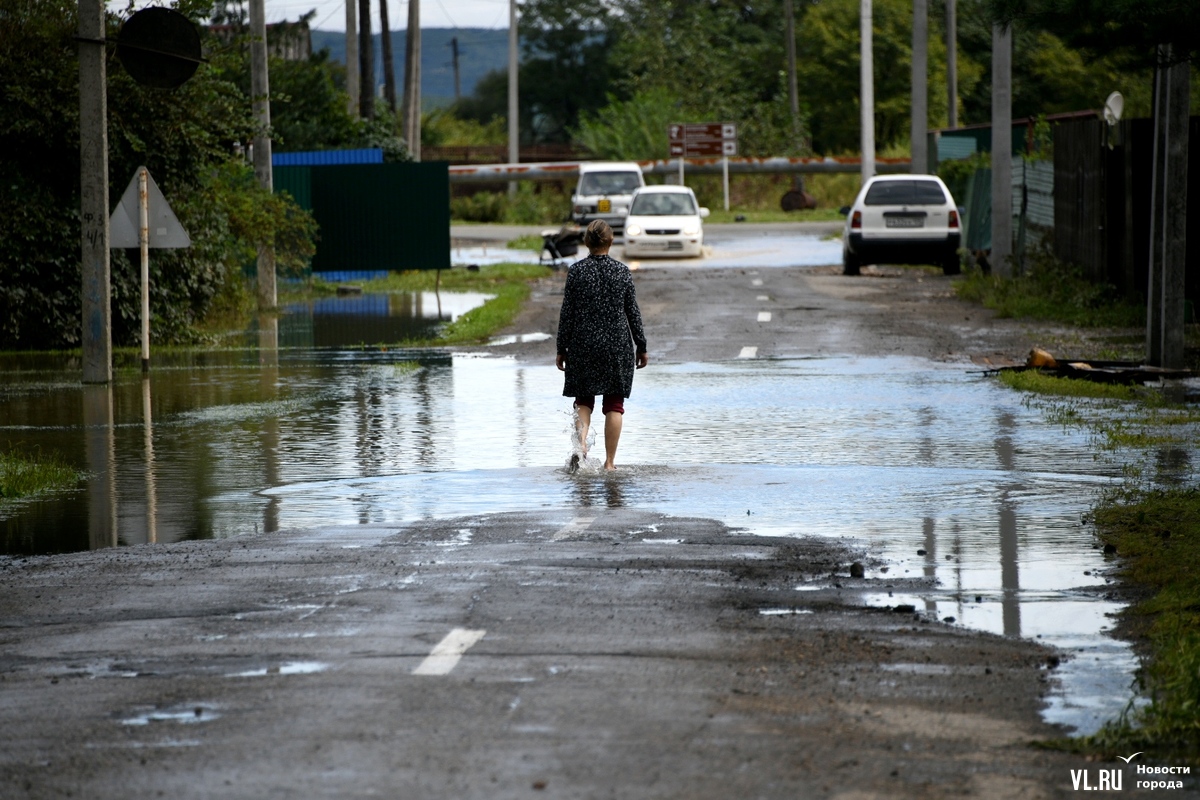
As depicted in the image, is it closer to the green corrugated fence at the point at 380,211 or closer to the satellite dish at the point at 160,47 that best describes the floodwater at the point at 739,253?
the green corrugated fence at the point at 380,211

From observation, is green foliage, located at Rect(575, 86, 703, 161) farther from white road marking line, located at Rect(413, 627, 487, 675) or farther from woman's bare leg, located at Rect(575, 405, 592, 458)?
white road marking line, located at Rect(413, 627, 487, 675)

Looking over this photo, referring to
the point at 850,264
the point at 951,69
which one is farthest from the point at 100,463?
the point at 951,69

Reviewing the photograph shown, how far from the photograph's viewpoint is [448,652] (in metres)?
6.52

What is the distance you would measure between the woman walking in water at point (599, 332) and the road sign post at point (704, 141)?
47808 millimetres

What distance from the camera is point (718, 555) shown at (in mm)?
8492

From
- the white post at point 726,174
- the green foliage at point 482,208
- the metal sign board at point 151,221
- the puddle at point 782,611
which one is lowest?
the puddle at point 782,611

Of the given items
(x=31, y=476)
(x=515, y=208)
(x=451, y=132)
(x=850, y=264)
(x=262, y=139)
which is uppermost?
(x=451, y=132)

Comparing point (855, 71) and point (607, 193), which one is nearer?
point (607, 193)

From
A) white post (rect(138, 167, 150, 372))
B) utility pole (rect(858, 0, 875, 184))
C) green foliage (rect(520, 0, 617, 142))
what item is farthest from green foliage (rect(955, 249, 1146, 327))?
green foliage (rect(520, 0, 617, 142))

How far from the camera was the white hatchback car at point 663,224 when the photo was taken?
36062 mm

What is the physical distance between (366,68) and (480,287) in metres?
16.8

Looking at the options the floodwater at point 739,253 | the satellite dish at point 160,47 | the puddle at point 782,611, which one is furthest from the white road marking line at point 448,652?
the floodwater at point 739,253

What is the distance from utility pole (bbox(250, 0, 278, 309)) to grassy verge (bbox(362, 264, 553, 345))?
11.4 ft

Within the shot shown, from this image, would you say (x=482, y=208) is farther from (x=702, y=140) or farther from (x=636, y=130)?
(x=636, y=130)
